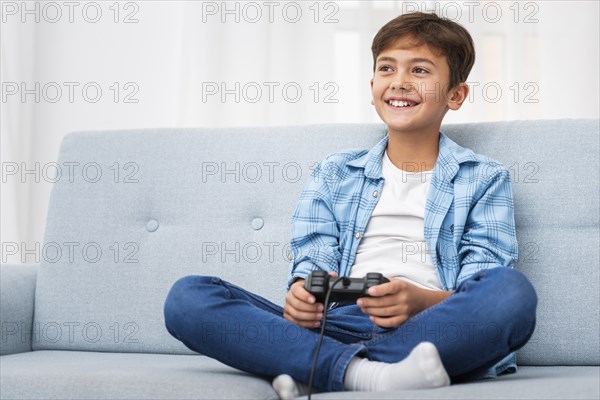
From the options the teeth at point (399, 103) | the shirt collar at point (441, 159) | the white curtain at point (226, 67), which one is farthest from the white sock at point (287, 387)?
the white curtain at point (226, 67)

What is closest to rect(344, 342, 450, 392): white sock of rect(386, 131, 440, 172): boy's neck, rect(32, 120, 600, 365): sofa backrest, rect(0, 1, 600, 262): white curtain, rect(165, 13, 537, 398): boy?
rect(165, 13, 537, 398): boy

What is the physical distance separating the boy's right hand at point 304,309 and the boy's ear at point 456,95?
0.56m

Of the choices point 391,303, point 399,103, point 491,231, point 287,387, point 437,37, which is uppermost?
point 437,37

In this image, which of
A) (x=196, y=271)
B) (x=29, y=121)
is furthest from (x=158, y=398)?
(x=29, y=121)

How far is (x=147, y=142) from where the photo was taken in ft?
5.77

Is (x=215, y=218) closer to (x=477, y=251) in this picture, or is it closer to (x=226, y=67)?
(x=477, y=251)

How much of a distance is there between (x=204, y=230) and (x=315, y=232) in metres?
0.26

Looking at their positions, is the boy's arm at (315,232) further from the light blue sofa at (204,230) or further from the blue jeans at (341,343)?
the blue jeans at (341,343)

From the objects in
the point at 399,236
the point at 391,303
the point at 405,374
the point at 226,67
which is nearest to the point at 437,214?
the point at 399,236

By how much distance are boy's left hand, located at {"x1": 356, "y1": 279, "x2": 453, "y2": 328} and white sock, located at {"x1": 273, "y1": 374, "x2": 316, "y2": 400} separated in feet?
0.54

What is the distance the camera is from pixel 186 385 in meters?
1.12

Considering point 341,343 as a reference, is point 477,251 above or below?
above

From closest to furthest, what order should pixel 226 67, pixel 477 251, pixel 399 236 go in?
pixel 477 251, pixel 399 236, pixel 226 67

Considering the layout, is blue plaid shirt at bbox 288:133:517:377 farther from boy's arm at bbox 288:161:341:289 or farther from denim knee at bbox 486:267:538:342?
denim knee at bbox 486:267:538:342
